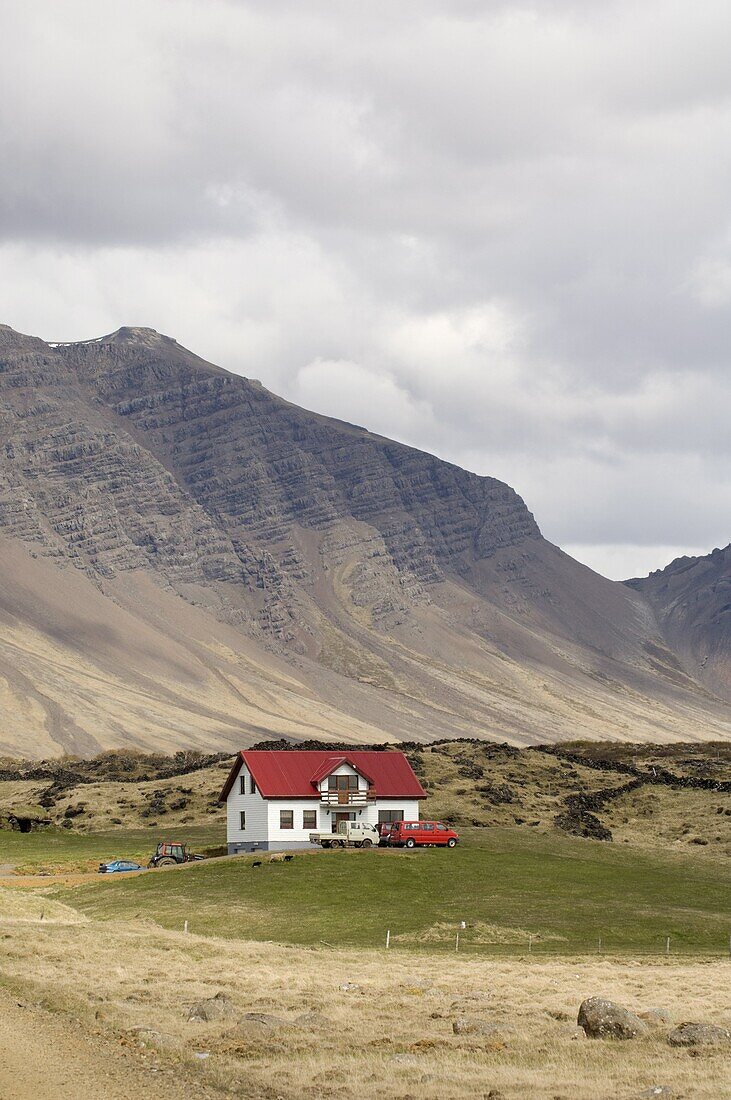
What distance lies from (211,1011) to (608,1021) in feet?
26.3

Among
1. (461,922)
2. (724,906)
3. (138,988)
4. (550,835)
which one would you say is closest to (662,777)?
(550,835)

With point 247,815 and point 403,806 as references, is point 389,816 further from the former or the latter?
Result: point 247,815

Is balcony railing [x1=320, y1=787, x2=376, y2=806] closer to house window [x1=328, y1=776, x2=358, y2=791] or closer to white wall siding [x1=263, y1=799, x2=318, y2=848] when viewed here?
house window [x1=328, y1=776, x2=358, y2=791]

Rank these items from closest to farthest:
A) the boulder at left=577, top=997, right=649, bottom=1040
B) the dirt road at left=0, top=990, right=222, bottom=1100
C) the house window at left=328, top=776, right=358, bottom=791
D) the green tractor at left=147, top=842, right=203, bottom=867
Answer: the dirt road at left=0, top=990, right=222, bottom=1100
the boulder at left=577, top=997, right=649, bottom=1040
the green tractor at left=147, top=842, right=203, bottom=867
the house window at left=328, top=776, right=358, bottom=791

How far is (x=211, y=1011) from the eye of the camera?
85.5ft

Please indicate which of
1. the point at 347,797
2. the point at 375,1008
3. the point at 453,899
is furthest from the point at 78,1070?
the point at 347,797

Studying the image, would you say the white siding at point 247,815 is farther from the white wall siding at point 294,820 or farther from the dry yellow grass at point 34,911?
the dry yellow grass at point 34,911

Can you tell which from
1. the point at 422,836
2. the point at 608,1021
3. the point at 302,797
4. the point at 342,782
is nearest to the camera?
the point at 608,1021

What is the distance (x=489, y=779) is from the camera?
351 ft

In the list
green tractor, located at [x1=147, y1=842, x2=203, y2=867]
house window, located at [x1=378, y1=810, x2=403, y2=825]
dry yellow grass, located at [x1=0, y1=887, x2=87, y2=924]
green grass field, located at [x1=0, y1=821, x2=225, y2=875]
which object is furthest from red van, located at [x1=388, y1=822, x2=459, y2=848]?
dry yellow grass, located at [x1=0, y1=887, x2=87, y2=924]

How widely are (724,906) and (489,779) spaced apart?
48.3 m

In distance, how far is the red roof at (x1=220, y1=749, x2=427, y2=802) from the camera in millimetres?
78312

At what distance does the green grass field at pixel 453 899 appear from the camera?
49.0 metres

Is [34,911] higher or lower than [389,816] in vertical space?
lower
